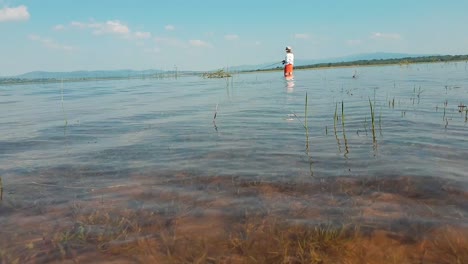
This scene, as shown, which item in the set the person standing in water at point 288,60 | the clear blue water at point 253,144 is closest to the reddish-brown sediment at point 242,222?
the clear blue water at point 253,144

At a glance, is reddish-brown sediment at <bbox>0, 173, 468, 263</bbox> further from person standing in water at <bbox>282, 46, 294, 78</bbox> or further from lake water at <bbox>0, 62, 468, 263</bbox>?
person standing in water at <bbox>282, 46, 294, 78</bbox>

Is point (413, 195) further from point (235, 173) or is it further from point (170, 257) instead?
point (170, 257)

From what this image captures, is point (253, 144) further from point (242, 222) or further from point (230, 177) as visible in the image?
point (242, 222)

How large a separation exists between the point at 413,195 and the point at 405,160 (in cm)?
162

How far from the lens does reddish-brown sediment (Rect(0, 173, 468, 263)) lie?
3441mm

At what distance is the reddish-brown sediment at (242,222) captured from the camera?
11.3ft

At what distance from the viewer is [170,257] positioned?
11.3ft

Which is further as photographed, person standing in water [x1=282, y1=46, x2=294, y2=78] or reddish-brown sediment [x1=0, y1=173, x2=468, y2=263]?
person standing in water [x1=282, y1=46, x2=294, y2=78]

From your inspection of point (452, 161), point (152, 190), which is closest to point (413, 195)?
point (452, 161)

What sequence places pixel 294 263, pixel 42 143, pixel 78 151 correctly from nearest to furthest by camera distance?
pixel 294 263, pixel 78 151, pixel 42 143

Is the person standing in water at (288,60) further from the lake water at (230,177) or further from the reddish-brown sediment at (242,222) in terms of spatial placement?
the reddish-brown sediment at (242,222)

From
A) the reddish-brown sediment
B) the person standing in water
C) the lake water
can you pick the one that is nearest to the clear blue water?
the lake water

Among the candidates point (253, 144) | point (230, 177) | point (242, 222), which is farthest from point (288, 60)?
point (242, 222)

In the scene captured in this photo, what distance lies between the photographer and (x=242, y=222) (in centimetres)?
409
